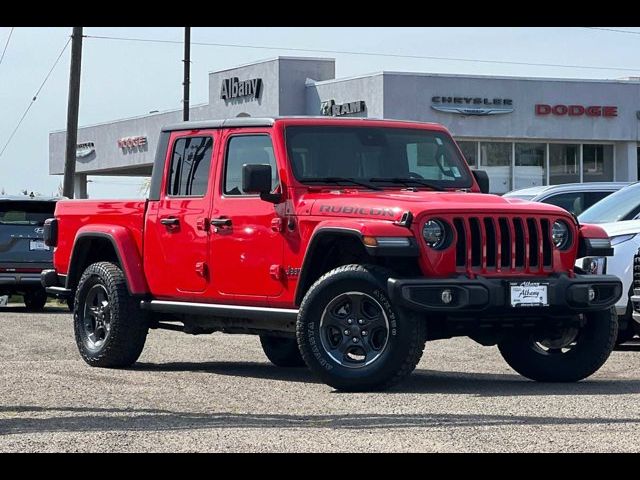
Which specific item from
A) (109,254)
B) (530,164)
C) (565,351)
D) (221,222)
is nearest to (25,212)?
(109,254)

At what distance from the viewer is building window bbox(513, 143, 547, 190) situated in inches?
1789

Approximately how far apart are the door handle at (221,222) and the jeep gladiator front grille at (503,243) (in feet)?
6.82

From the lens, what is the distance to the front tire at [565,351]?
1131cm

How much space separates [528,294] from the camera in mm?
10695

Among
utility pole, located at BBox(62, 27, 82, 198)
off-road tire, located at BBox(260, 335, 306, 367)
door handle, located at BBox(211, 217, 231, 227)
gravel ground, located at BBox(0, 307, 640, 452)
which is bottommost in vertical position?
gravel ground, located at BBox(0, 307, 640, 452)

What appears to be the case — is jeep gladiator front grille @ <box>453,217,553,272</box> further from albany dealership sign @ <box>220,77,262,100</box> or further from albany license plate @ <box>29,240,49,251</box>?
albany dealership sign @ <box>220,77,262,100</box>

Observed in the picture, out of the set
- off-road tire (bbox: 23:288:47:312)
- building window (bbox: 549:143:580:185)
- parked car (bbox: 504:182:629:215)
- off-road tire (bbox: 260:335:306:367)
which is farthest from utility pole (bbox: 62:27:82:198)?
off-road tire (bbox: 260:335:306:367)

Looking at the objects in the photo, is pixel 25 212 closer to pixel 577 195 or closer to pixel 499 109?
pixel 577 195

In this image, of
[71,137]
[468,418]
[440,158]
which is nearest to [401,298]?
[468,418]

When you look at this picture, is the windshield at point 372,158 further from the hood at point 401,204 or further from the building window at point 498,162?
the building window at point 498,162

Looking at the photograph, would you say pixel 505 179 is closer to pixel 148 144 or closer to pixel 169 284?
pixel 148 144

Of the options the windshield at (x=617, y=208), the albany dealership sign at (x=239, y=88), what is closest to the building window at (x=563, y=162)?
the albany dealership sign at (x=239, y=88)

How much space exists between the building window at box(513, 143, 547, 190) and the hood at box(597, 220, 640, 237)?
31.0m

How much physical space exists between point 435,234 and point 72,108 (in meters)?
24.4
